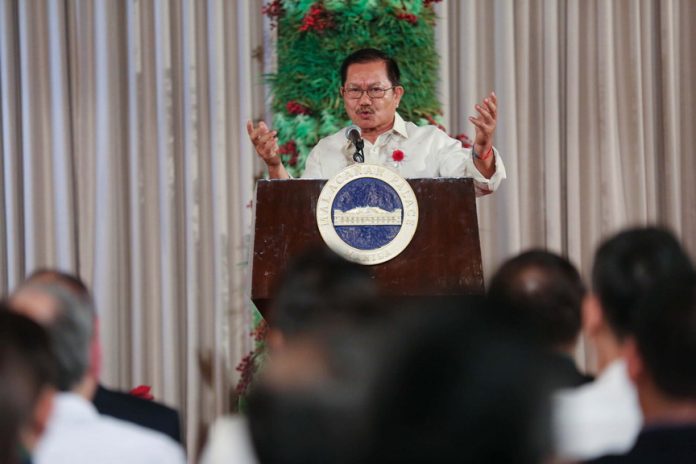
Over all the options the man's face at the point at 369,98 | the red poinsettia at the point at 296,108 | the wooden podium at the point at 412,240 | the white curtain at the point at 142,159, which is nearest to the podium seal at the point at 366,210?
the wooden podium at the point at 412,240

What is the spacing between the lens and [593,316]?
1.85m

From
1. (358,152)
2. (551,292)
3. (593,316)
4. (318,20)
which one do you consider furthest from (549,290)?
(318,20)

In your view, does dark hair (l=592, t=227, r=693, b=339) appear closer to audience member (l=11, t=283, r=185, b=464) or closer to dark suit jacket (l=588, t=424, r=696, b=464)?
dark suit jacket (l=588, t=424, r=696, b=464)

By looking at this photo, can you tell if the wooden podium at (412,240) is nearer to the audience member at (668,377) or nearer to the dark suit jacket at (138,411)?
the dark suit jacket at (138,411)

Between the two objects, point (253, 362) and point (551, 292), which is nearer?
point (551, 292)

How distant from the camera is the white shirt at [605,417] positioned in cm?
161

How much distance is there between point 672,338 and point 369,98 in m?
2.71

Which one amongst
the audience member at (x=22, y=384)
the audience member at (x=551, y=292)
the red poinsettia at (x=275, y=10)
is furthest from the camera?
the red poinsettia at (x=275, y=10)

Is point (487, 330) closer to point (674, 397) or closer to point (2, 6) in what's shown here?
point (674, 397)

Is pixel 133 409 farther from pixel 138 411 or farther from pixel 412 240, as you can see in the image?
pixel 412 240

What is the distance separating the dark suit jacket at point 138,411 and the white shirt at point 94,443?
466 millimetres

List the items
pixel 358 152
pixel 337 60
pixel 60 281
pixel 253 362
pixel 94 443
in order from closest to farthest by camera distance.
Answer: pixel 94 443
pixel 60 281
pixel 358 152
pixel 337 60
pixel 253 362

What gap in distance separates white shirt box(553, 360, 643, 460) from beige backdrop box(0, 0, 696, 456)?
4171 mm

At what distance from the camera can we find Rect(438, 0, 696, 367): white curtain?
5.85m
